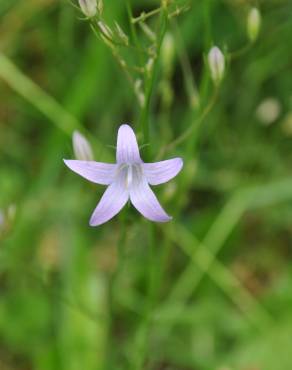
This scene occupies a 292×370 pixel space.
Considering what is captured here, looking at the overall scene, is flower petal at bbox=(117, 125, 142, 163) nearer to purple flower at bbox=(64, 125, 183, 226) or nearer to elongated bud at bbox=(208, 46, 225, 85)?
purple flower at bbox=(64, 125, 183, 226)

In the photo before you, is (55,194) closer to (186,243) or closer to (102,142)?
(102,142)

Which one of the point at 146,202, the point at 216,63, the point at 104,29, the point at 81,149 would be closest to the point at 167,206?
the point at 81,149

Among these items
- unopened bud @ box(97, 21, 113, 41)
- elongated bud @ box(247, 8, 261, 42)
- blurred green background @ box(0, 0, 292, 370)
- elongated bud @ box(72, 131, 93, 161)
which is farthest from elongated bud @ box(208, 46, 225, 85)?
blurred green background @ box(0, 0, 292, 370)

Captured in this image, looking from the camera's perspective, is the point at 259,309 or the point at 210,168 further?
the point at 210,168

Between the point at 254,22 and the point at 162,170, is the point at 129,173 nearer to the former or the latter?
the point at 162,170

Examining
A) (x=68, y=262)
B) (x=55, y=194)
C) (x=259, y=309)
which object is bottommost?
(x=259, y=309)

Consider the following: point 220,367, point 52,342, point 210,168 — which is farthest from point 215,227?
point 52,342

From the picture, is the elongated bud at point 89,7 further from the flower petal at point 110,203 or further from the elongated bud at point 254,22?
the elongated bud at point 254,22

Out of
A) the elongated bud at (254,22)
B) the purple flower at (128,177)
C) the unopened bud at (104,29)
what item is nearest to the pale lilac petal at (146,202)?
the purple flower at (128,177)
